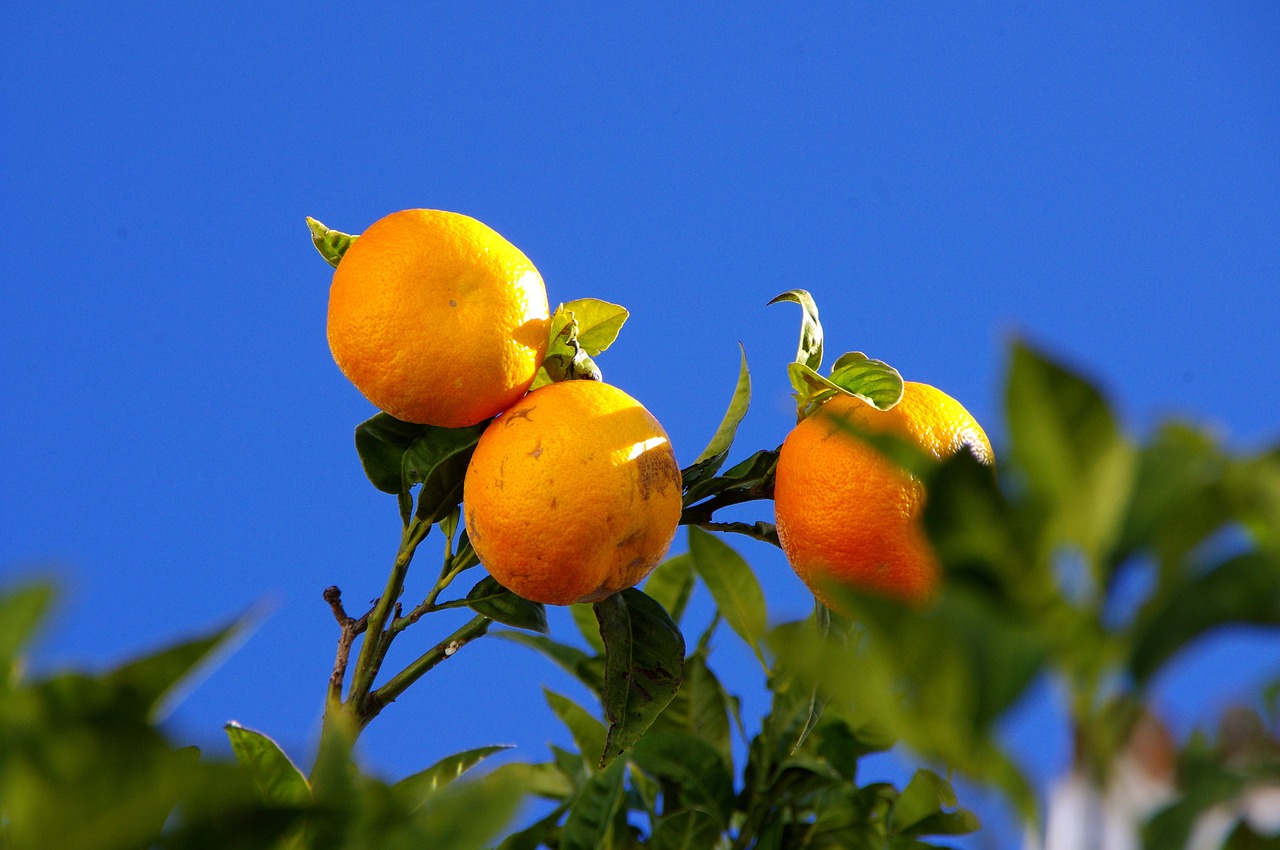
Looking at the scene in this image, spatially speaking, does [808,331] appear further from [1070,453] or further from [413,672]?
[1070,453]

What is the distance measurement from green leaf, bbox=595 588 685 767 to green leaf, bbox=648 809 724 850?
5.6 inches

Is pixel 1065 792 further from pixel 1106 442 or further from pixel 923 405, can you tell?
pixel 923 405

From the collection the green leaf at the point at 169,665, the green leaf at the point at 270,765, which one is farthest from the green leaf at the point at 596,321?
the green leaf at the point at 169,665

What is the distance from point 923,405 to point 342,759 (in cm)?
58

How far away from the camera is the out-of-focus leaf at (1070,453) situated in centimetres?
31

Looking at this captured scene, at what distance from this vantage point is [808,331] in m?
0.91

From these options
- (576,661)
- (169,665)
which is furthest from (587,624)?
(169,665)

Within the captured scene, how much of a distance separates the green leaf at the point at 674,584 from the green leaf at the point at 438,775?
37 cm

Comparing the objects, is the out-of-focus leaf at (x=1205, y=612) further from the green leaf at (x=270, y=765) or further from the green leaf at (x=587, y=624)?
the green leaf at (x=587, y=624)

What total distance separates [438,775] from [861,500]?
1.16 feet

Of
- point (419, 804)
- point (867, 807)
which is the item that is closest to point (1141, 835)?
point (419, 804)

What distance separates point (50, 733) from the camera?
325 millimetres

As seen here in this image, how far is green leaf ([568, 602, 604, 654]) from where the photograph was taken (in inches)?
45.3

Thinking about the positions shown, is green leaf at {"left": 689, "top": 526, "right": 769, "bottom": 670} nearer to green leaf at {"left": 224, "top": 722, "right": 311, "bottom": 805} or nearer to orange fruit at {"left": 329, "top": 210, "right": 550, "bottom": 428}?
orange fruit at {"left": 329, "top": 210, "right": 550, "bottom": 428}
